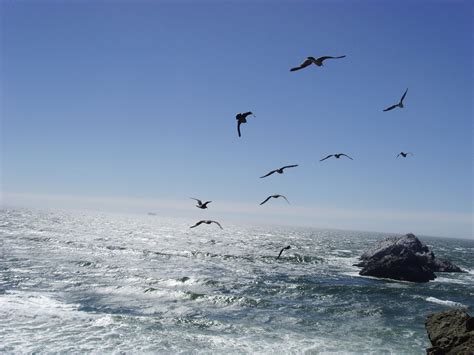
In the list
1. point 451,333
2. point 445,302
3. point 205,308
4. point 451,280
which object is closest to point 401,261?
point 451,280

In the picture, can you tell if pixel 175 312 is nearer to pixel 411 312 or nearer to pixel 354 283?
pixel 411 312

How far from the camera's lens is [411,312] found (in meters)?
31.7

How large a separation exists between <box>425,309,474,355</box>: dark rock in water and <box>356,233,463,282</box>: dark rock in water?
3761cm

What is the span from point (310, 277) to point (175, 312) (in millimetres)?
24944

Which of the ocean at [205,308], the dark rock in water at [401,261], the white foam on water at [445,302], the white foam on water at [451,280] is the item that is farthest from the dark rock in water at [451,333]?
the white foam on water at [451,280]

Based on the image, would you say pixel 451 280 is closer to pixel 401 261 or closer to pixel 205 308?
pixel 401 261

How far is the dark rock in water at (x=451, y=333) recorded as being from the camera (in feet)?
40.3

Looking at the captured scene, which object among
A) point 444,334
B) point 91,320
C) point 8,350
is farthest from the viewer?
point 91,320

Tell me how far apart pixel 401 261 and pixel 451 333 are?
4038 centimetres

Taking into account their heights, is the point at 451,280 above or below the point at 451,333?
below

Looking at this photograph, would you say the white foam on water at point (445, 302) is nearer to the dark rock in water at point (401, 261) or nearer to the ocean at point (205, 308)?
the ocean at point (205, 308)

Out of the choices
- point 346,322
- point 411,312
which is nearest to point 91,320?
point 346,322

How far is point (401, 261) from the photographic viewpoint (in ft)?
166

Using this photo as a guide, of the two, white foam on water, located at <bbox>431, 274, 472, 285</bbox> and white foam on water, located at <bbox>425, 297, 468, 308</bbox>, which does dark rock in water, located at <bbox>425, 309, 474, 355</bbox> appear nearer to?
white foam on water, located at <bbox>425, 297, 468, 308</bbox>
